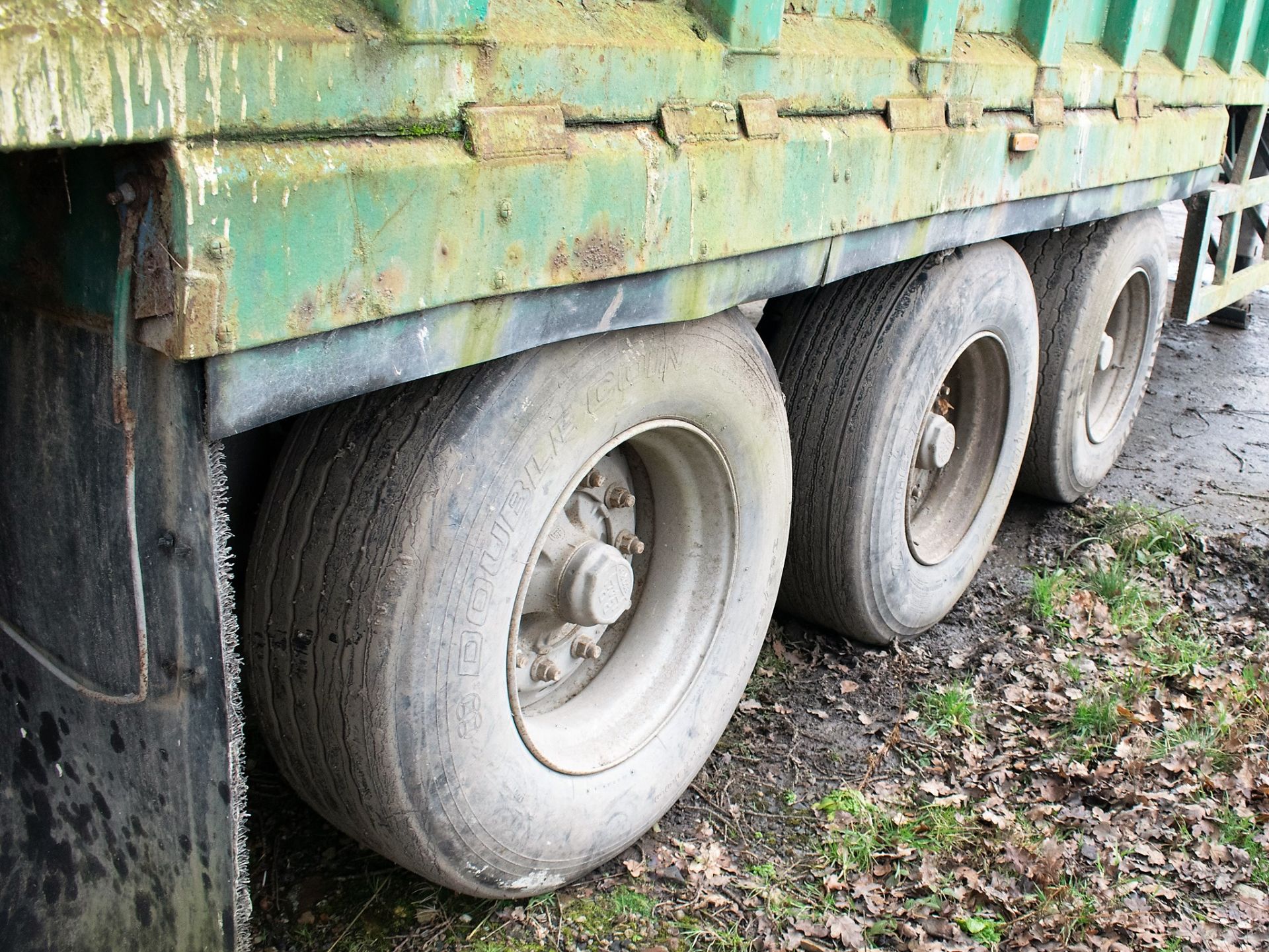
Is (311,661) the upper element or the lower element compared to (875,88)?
lower

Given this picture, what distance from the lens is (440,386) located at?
5.81 ft

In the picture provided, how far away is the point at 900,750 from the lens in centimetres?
→ 294

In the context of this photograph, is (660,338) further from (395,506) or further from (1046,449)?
(1046,449)

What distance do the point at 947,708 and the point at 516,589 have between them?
1674 mm

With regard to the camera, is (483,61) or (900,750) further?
(900,750)

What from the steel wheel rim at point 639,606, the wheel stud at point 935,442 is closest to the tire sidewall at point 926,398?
the wheel stud at point 935,442

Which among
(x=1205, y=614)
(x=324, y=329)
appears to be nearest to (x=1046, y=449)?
(x=1205, y=614)

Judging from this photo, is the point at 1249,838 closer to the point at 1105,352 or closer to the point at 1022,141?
the point at 1022,141

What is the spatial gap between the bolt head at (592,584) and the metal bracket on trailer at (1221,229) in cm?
365

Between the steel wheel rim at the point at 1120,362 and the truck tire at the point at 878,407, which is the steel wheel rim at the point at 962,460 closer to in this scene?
the truck tire at the point at 878,407

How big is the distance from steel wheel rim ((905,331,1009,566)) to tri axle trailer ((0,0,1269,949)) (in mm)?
532

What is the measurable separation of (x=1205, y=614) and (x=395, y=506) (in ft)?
9.91

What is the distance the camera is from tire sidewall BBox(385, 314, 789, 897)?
1.77 m

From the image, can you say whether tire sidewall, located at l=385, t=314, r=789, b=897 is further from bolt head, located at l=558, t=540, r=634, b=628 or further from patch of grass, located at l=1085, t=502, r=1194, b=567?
patch of grass, located at l=1085, t=502, r=1194, b=567
